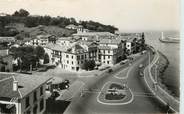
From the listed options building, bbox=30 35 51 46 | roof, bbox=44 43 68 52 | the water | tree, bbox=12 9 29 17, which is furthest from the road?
tree, bbox=12 9 29 17

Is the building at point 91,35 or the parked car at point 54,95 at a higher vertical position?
the building at point 91,35

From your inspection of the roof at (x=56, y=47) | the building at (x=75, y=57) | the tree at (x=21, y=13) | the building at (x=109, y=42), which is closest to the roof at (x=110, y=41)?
the building at (x=109, y=42)

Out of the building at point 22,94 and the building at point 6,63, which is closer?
the building at point 22,94

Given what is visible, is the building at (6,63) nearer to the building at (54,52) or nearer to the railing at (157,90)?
the building at (54,52)

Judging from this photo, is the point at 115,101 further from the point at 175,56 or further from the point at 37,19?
the point at 37,19

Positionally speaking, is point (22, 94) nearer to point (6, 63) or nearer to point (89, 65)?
→ point (6, 63)

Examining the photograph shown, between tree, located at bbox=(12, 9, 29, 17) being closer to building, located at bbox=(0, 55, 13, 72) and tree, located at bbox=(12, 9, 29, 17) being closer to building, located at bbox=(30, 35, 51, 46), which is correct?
building, located at bbox=(30, 35, 51, 46)

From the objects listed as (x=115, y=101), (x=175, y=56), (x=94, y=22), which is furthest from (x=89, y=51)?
(x=175, y=56)
